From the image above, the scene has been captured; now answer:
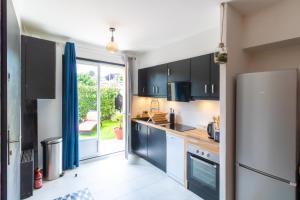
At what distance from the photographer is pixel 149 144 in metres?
3.57

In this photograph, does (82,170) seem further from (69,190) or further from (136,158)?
(136,158)

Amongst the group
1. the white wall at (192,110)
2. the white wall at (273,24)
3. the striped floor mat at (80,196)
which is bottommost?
the striped floor mat at (80,196)

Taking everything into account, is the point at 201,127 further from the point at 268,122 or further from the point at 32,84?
the point at 32,84

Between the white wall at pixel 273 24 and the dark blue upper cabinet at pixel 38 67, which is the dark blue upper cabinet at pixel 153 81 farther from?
the dark blue upper cabinet at pixel 38 67

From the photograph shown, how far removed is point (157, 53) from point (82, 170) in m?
2.94

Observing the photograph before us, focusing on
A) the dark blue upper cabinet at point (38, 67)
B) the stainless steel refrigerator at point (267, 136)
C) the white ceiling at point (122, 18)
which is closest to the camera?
the stainless steel refrigerator at point (267, 136)

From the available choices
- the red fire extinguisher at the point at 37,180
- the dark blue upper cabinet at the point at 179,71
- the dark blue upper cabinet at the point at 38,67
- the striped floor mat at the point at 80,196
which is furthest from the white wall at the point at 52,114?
the dark blue upper cabinet at the point at 179,71

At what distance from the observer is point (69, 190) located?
2672mm

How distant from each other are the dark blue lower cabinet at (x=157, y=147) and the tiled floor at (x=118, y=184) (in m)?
0.19

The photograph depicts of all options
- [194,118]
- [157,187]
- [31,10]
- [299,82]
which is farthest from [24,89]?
[299,82]

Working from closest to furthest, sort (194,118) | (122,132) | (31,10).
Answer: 1. (31,10)
2. (194,118)
3. (122,132)

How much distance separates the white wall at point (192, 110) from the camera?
293 cm

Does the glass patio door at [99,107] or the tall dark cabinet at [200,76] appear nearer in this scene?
the tall dark cabinet at [200,76]

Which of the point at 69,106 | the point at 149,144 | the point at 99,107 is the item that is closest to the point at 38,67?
the point at 69,106
